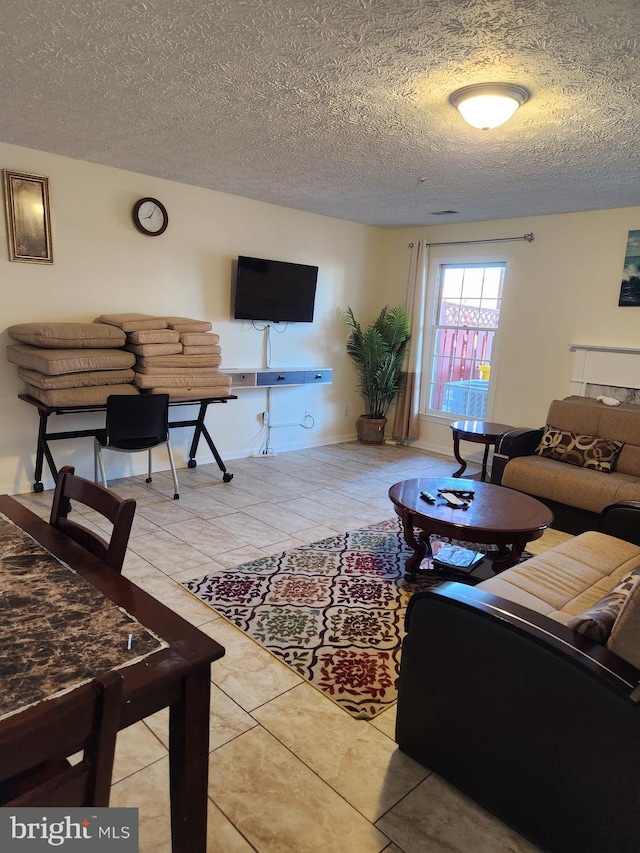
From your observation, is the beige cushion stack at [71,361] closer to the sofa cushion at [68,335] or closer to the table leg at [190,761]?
the sofa cushion at [68,335]

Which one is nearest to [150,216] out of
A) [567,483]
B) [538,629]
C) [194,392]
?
[194,392]

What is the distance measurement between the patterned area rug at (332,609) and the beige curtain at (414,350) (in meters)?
2.87

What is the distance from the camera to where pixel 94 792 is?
2.52 ft

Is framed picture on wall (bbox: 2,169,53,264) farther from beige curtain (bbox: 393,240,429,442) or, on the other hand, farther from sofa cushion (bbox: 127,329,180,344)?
beige curtain (bbox: 393,240,429,442)

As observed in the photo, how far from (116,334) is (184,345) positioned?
51 centimetres

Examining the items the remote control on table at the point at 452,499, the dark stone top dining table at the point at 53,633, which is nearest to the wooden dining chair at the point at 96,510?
the dark stone top dining table at the point at 53,633

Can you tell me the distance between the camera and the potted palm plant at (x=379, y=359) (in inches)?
236

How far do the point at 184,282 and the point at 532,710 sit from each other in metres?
4.20

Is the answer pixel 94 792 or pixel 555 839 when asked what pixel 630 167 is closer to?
pixel 555 839

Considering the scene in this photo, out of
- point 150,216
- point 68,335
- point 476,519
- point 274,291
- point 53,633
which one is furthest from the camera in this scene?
point 274,291

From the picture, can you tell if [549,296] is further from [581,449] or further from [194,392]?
[194,392]

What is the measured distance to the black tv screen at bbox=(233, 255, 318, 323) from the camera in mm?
4988

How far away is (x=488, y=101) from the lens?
2451 mm

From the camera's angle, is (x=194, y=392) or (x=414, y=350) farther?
(x=414, y=350)
